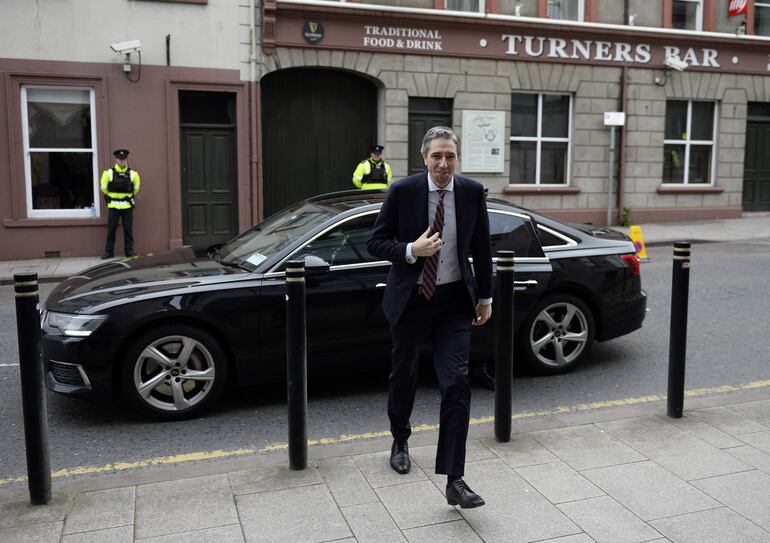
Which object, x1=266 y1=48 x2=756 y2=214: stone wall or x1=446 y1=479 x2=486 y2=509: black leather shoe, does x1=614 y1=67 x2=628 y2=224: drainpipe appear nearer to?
x1=266 y1=48 x2=756 y2=214: stone wall

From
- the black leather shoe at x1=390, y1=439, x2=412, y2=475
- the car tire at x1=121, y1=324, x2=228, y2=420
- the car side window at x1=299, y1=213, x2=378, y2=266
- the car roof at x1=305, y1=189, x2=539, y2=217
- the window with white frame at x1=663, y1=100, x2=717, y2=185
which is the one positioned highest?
the window with white frame at x1=663, y1=100, x2=717, y2=185

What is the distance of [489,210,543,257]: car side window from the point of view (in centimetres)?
610

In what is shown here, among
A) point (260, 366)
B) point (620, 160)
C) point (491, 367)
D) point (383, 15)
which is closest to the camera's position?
point (260, 366)

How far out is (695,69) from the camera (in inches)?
730

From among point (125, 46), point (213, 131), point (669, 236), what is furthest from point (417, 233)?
point (669, 236)

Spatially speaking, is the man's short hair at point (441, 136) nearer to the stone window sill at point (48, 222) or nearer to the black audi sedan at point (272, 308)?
the black audi sedan at point (272, 308)

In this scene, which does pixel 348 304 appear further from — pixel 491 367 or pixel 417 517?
pixel 417 517

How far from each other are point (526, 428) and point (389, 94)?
12299 millimetres

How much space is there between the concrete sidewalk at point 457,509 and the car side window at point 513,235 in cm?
178

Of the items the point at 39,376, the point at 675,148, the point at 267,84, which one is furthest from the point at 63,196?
the point at 675,148

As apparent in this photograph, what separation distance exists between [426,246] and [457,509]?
131cm

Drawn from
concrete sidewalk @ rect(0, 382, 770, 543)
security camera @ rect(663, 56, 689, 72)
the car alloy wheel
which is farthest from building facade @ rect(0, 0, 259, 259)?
concrete sidewalk @ rect(0, 382, 770, 543)

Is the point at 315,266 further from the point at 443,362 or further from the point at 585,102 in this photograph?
the point at 585,102

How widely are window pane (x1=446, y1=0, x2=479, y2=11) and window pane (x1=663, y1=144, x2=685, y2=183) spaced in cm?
600
